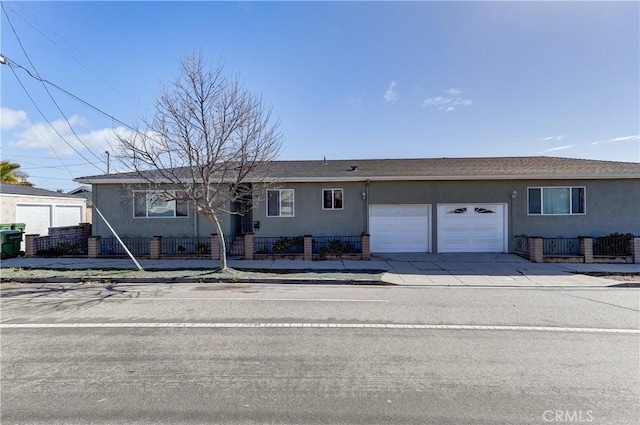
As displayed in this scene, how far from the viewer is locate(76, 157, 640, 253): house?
14.7 m

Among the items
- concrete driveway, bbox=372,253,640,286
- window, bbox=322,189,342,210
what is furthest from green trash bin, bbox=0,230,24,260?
concrete driveway, bbox=372,253,640,286

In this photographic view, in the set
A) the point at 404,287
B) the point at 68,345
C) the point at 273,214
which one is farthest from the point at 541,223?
the point at 68,345

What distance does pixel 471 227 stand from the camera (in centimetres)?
1515

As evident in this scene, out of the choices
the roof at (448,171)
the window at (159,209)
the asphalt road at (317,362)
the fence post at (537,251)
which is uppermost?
the roof at (448,171)

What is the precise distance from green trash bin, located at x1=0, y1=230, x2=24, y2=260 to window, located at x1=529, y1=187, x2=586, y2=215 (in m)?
22.1

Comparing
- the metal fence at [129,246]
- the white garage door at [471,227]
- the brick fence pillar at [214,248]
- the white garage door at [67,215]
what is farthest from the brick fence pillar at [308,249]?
the white garage door at [67,215]

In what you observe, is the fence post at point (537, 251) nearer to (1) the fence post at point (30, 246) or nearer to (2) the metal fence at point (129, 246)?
(2) the metal fence at point (129, 246)

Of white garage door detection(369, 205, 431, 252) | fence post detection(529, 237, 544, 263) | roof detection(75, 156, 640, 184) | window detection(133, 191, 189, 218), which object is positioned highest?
roof detection(75, 156, 640, 184)

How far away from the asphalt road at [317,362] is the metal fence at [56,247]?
7851 mm

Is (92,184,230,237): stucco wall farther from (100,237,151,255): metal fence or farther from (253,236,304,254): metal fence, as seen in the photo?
(253,236,304,254): metal fence

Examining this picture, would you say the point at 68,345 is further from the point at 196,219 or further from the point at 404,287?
the point at 196,219

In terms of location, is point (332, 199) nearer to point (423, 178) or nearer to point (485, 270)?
point (423, 178)

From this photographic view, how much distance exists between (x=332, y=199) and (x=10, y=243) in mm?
13478

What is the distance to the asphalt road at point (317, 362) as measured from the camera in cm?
318
